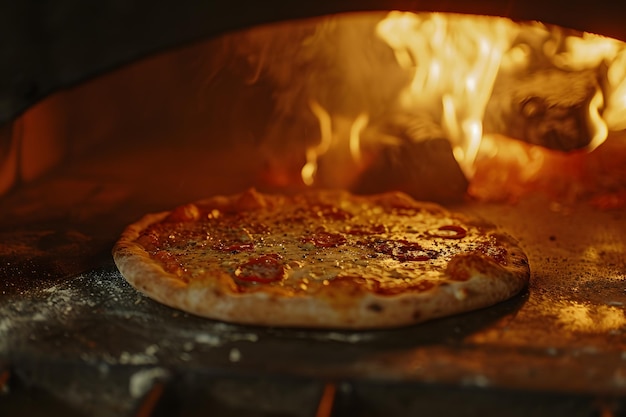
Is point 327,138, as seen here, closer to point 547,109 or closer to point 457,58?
point 457,58

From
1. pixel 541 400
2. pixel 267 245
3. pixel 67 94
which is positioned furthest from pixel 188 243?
pixel 67 94

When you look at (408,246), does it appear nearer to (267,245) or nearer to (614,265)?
(267,245)

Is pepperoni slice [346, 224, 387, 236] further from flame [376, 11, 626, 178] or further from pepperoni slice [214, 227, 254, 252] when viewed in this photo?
flame [376, 11, 626, 178]

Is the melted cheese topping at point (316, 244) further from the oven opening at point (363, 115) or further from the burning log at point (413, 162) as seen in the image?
the oven opening at point (363, 115)

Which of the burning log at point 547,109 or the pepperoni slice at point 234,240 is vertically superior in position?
the burning log at point 547,109

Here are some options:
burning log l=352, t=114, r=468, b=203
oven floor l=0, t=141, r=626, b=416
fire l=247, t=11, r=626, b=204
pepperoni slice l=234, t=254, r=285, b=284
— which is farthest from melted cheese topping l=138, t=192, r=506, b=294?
fire l=247, t=11, r=626, b=204

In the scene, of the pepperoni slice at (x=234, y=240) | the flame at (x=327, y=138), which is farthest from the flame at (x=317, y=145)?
the pepperoni slice at (x=234, y=240)
